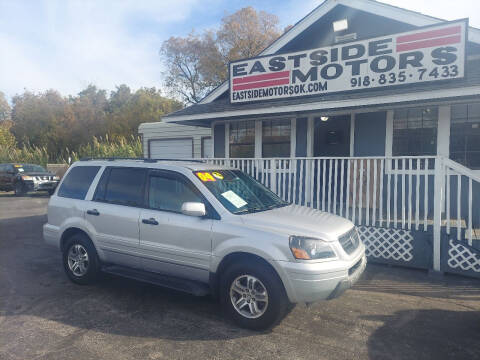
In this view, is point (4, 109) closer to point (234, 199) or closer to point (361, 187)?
point (361, 187)

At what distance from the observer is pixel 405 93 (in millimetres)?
7277

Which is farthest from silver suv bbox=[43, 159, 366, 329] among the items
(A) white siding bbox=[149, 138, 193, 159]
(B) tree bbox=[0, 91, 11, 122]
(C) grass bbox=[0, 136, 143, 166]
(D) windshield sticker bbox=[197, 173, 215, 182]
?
(B) tree bbox=[0, 91, 11, 122]

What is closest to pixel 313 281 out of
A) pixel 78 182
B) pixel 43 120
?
pixel 78 182

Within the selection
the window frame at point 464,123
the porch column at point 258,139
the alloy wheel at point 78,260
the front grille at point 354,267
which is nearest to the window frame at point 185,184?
the alloy wheel at point 78,260

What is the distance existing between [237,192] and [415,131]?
6225 mm

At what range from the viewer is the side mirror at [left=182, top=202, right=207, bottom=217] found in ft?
12.8

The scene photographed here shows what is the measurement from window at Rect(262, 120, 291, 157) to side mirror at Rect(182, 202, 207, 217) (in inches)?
275

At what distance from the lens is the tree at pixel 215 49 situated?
3738 centimetres

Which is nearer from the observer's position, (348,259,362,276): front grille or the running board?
(348,259,362,276): front grille

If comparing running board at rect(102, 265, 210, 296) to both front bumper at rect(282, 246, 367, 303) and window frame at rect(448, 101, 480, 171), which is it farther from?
window frame at rect(448, 101, 480, 171)

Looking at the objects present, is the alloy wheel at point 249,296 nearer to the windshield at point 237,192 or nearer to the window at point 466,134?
the windshield at point 237,192

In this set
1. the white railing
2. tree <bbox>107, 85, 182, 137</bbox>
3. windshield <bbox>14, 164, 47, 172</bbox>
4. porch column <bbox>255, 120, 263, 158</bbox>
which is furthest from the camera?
tree <bbox>107, 85, 182, 137</bbox>

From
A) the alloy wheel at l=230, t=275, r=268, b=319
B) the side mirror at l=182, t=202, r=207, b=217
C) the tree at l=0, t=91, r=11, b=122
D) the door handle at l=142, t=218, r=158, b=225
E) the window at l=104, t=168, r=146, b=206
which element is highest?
the tree at l=0, t=91, r=11, b=122

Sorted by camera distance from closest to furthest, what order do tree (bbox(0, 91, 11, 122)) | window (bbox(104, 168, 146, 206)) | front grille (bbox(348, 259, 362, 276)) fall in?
front grille (bbox(348, 259, 362, 276))
window (bbox(104, 168, 146, 206))
tree (bbox(0, 91, 11, 122))
